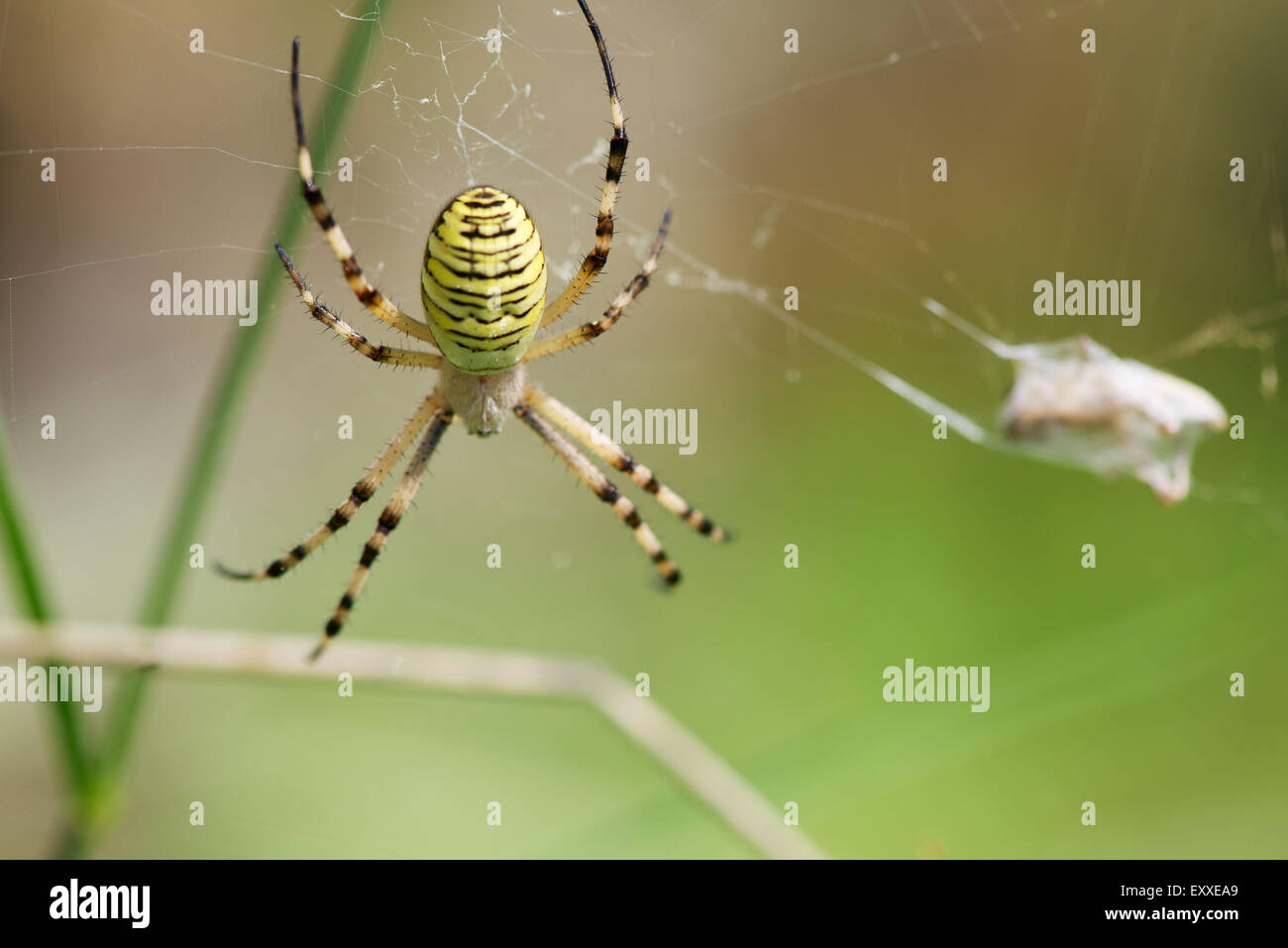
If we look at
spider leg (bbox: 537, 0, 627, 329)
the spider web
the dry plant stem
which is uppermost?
the spider web

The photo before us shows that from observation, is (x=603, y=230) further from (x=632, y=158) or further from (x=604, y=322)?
(x=632, y=158)

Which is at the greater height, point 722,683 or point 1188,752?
point 722,683

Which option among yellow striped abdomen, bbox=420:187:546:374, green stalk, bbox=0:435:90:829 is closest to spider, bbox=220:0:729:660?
yellow striped abdomen, bbox=420:187:546:374

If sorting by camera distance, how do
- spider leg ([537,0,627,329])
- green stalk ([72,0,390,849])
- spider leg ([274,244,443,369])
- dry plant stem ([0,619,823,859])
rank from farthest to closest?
1. spider leg ([537,0,627,329])
2. spider leg ([274,244,443,369])
3. green stalk ([72,0,390,849])
4. dry plant stem ([0,619,823,859])

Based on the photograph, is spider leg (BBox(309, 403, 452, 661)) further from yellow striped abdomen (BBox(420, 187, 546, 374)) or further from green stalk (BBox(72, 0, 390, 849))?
green stalk (BBox(72, 0, 390, 849))

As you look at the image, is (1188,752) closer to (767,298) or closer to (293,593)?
(767,298)

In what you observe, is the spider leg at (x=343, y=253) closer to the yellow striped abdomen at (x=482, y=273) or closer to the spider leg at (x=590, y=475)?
the yellow striped abdomen at (x=482, y=273)
